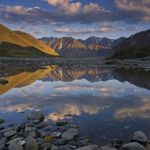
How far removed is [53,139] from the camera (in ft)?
45.9

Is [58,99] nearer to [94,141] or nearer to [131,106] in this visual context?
[131,106]

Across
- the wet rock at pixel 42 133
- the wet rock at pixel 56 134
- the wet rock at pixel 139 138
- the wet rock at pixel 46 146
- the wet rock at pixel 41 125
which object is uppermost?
the wet rock at pixel 139 138

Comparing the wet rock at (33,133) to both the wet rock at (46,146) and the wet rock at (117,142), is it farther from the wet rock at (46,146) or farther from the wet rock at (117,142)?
the wet rock at (117,142)

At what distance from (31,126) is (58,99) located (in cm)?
993

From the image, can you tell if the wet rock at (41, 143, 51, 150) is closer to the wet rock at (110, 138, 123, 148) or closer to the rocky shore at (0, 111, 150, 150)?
the rocky shore at (0, 111, 150, 150)

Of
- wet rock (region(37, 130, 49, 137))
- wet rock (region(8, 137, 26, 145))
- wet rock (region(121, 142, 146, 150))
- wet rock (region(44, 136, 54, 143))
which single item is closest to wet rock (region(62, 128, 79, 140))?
wet rock (region(44, 136, 54, 143))

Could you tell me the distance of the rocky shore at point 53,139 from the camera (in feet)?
40.9

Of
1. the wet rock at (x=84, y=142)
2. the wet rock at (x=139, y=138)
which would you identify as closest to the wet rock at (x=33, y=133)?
the wet rock at (x=84, y=142)

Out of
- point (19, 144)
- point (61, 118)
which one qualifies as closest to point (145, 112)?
point (61, 118)

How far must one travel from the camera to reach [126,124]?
16578 millimetres

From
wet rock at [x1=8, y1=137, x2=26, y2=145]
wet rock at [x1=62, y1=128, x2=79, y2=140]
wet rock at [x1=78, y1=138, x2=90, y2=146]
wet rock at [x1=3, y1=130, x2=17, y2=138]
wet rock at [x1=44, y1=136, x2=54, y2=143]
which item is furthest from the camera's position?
wet rock at [x1=3, y1=130, x2=17, y2=138]

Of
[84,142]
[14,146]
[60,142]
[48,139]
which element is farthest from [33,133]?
[84,142]

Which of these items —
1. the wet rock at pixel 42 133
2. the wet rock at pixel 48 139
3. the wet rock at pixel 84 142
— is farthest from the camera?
the wet rock at pixel 42 133

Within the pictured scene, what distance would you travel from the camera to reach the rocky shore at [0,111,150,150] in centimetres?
1245
